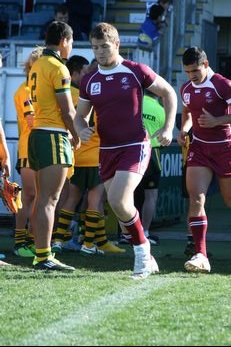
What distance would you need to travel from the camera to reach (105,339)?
571 cm

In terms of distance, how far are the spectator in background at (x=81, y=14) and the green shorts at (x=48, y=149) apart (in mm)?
8851

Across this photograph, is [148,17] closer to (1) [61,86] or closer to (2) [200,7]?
(2) [200,7]

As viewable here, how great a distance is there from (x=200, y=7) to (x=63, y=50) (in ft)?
38.3

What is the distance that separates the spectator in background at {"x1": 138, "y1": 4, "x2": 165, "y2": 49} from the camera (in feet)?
51.9

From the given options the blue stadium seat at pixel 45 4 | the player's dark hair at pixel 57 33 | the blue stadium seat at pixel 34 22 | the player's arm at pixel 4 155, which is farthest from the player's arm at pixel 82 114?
the blue stadium seat at pixel 45 4

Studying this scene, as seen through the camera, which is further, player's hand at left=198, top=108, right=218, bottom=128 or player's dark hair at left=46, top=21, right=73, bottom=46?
player's hand at left=198, top=108, right=218, bottom=128

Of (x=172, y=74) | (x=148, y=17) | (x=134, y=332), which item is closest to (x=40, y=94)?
(x=134, y=332)

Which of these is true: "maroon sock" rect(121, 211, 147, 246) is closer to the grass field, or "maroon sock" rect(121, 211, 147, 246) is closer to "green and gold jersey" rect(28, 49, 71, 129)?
the grass field

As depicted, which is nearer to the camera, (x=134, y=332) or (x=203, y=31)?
(x=134, y=332)

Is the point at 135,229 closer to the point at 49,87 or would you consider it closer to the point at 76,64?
the point at 49,87

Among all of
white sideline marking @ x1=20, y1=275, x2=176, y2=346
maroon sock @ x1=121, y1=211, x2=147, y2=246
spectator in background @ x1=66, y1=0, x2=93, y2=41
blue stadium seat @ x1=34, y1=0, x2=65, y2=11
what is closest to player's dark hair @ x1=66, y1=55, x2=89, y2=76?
Answer: maroon sock @ x1=121, y1=211, x2=147, y2=246

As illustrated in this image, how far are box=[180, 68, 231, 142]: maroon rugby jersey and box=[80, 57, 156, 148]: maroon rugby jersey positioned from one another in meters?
0.90

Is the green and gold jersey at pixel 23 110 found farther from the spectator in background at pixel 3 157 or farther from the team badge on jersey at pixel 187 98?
the team badge on jersey at pixel 187 98

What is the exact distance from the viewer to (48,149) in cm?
848
